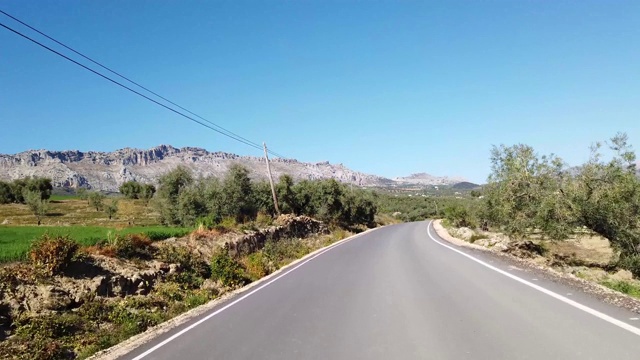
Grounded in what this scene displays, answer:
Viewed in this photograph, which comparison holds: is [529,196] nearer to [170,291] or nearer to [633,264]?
[633,264]

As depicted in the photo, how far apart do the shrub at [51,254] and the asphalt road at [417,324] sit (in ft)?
15.5

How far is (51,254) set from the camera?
10.9 metres

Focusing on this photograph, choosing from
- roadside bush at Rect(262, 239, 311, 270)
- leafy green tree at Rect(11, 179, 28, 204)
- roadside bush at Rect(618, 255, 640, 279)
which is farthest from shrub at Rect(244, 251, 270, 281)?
leafy green tree at Rect(11, 179, 28, 204)

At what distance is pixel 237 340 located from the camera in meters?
6.32

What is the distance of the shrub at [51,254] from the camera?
35.1 ft

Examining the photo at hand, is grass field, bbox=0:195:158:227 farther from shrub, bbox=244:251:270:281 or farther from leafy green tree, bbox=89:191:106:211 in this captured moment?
shrub, bbox=244:251:270:281

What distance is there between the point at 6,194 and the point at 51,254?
85.0 m

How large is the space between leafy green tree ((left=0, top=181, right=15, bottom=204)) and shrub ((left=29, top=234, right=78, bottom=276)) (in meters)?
82.6

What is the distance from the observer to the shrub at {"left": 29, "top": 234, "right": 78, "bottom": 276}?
1069 cm

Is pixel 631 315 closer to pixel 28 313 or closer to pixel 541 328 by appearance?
pixel 541 328

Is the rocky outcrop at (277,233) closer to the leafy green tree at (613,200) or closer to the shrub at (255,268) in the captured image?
the shrub at (255,268)

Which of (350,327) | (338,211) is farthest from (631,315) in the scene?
(338,211)

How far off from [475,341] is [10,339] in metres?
8.44

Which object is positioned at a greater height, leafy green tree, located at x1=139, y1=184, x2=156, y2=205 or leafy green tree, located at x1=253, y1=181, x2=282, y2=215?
leafy green tree, located at x1=139, y1=184, x2=156, y2=205
